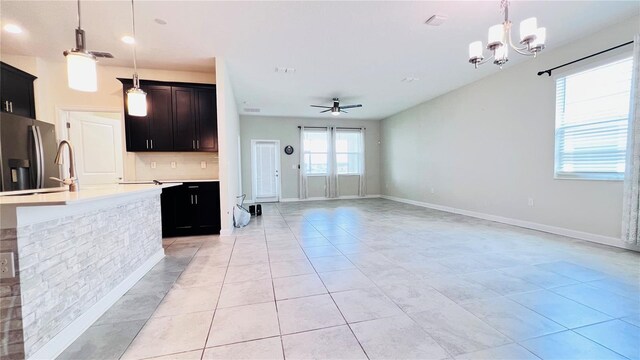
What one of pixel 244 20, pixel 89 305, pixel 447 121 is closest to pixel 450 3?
pixel 244 20

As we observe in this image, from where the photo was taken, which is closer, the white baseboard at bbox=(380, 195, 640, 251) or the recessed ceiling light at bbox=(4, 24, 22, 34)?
the recessed ceiling light at bbox=(4, 24, 22, 34)

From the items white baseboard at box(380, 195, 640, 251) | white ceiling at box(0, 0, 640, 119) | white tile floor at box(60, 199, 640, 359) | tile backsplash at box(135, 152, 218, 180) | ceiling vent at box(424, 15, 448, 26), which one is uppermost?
white ceiling at box(0, 0, 640, 119)

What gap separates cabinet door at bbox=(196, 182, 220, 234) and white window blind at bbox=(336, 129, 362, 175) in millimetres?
5142

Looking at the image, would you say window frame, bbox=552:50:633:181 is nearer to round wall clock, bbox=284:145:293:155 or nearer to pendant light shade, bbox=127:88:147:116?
pendant light shade, bbox=127:88:147:116

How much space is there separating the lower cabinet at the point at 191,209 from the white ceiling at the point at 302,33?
2111 millimetres

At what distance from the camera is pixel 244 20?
303 centimetres

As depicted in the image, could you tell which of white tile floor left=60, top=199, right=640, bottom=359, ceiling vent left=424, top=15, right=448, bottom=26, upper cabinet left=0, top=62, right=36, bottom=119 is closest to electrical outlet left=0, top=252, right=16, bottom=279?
white tile floor left=60, top=199, right=640, bottom=359

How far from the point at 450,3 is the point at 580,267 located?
121 inches

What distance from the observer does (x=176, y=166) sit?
4.68m

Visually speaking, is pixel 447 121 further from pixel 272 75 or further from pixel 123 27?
pixel 123 27

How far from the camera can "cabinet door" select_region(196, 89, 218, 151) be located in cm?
443

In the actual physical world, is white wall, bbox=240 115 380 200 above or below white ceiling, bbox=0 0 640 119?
below

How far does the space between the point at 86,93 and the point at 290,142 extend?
5.05 meters

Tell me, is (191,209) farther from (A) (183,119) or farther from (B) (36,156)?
(B) (36,156)
